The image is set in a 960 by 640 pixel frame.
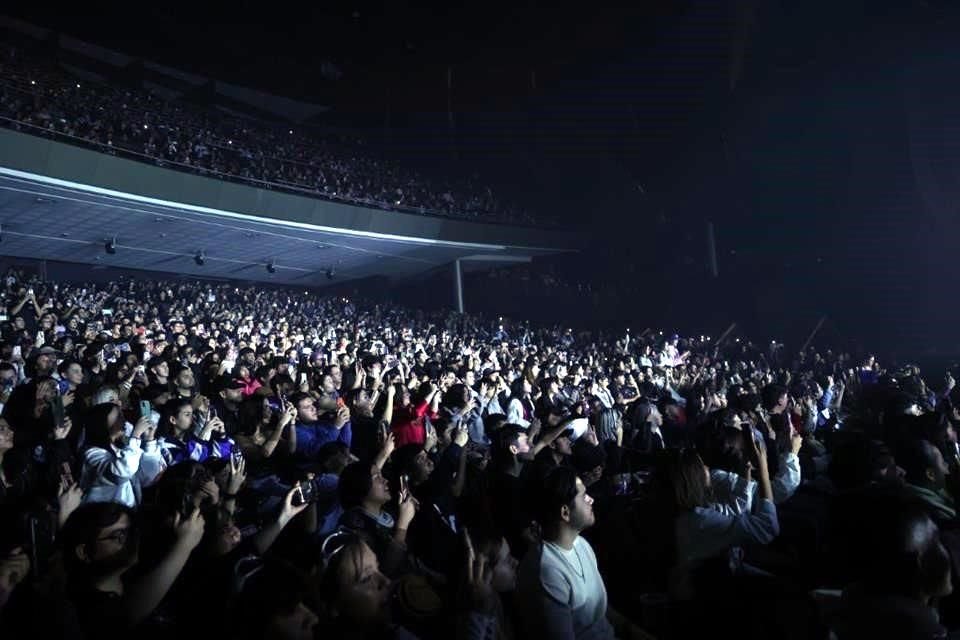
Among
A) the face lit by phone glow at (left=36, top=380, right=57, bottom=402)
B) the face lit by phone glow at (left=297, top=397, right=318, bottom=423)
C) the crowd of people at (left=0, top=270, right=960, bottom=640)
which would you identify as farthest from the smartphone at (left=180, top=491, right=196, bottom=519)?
the face lit by phone glow at (left=36, top=380, right=57, bottom=402)

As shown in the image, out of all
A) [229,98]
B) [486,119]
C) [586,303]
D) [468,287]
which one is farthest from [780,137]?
[229,98]

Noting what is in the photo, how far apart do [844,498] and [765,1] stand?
17855mm

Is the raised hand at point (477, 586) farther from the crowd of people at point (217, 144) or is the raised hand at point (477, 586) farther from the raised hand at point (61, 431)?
the crowd of people at point (217, 144)

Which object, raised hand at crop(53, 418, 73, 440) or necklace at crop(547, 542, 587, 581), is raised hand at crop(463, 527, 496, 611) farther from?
raised hand at crop(53, 418, 73, 440)

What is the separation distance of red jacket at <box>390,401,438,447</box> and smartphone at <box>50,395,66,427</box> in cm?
222

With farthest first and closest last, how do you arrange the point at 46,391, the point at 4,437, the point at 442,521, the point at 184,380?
the point at 184,380 → the point at 46,391 → the point at 4,437 → the point at 442,521

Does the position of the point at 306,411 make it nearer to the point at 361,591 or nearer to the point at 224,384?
the point at 224,384

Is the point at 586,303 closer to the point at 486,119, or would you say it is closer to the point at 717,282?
the point at 717,282

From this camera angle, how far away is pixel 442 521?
3.01m

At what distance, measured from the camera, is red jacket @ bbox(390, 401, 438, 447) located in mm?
5078

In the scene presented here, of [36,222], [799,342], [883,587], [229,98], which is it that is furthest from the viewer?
[229,98]

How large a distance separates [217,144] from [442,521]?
17.6 metres

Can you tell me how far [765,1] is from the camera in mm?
16219

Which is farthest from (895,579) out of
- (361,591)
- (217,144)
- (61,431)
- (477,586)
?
(217,144)
